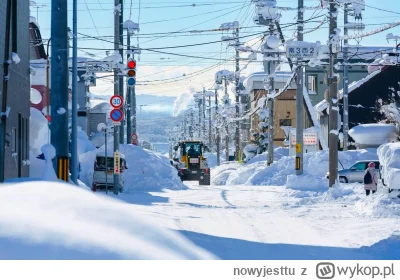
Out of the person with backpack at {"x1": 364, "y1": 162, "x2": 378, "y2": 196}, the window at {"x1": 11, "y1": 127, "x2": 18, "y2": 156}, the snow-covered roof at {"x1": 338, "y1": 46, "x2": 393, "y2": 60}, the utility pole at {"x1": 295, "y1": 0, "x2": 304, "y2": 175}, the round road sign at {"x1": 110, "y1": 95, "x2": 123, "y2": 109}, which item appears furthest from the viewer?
the snow-covered roof at {"x1": 338, "y1": 46, "x2": 393, "y2": 60}

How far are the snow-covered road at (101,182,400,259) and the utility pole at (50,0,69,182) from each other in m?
2.53

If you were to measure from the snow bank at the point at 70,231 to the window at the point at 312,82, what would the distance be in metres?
58.7

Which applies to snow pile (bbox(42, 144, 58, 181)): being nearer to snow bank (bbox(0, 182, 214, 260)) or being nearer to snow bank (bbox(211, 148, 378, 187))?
snow bank (bbox(0, 182, 214, 260))

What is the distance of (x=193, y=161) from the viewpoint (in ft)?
160

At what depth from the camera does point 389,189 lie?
853 inches

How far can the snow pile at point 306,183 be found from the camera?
3438 cm

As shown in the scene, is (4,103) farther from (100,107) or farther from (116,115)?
(100,107)

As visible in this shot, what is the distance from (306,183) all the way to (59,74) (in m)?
19.8

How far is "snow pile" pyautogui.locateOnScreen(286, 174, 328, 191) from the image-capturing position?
34.4 metres

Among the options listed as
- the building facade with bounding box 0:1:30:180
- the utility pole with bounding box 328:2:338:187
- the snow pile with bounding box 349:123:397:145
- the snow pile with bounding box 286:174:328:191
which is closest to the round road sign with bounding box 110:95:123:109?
the building facade with bounding box 0:1:30:180

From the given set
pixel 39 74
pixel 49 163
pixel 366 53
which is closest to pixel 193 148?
pixel 39 74

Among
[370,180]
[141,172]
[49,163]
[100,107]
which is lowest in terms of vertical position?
[141,172]

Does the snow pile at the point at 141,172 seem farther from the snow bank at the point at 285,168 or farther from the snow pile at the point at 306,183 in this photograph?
the snow pile at the point at 306,183

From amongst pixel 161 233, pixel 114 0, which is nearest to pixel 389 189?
pixel 161 233
